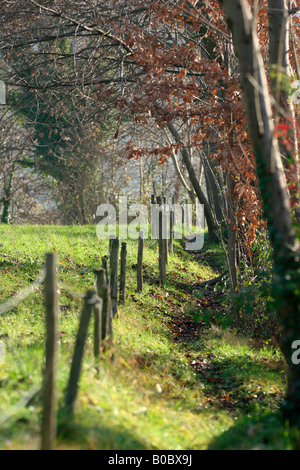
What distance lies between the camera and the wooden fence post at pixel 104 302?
19.7 ft

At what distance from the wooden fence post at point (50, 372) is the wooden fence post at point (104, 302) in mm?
1706

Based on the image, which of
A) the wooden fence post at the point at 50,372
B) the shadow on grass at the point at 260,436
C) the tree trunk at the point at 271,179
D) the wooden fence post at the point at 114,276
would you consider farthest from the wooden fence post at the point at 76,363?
the wooden fence post at the point at 114,276

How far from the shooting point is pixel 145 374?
6.80 m

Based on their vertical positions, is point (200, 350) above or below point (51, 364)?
below

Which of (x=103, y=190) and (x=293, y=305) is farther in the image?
(x=103, y=190)

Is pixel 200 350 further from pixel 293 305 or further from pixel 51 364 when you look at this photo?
pixel 51 364

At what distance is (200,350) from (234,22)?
17.6ft

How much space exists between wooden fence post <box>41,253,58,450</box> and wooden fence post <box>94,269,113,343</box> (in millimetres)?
1706

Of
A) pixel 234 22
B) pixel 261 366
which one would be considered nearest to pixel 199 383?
pixel 261 366

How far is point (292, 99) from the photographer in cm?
719

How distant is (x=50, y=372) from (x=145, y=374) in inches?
114

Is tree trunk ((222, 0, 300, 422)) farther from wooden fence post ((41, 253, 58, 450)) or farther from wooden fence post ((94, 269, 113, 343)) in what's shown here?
wooden fence post ((41, 253, 58, 450))
